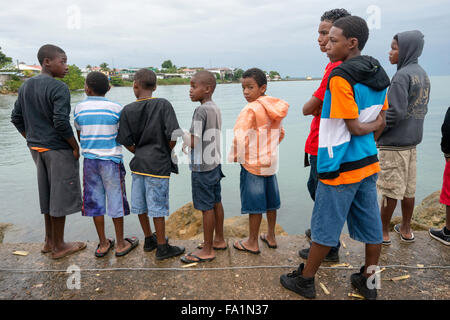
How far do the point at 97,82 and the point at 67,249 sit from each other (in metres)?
1.91

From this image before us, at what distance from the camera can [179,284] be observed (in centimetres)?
274

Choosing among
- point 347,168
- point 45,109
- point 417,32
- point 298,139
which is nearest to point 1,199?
point 45,109

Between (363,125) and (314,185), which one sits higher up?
(363,125)

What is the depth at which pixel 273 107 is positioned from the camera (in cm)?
300

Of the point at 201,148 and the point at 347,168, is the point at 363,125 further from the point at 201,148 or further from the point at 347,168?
the point at 201,148

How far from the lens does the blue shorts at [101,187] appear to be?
3133 millimetres

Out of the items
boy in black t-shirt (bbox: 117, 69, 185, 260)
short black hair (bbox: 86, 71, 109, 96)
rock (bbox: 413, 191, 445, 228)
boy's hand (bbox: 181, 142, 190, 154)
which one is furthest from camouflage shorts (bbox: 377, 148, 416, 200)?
short black hair (bbox: 86, 71, 109, 96)

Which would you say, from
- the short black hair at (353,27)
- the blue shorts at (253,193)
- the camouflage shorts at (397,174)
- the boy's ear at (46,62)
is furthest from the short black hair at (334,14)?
the boy's ear at (46,62)

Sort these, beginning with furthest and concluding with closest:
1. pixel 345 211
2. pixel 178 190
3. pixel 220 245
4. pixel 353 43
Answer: pixel 178 190
pixel 220 245
pixel 345 211
pixel 353 43

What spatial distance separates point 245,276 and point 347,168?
1.45m

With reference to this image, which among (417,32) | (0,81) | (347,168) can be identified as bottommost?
(347,168)

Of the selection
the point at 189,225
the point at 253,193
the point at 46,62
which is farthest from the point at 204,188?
the point at 189,225

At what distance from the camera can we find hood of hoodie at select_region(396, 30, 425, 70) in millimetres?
3249

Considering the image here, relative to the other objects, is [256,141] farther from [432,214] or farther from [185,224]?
[432,214]
